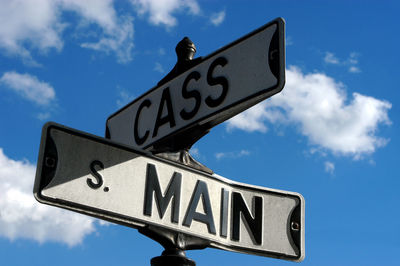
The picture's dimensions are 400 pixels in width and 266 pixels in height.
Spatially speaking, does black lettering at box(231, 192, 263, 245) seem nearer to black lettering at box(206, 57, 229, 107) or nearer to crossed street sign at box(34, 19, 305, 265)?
crossed street sign at box(34, 19, 305, 265)

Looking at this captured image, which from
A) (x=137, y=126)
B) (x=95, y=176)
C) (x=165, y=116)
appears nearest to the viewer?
(x=95, y=176)

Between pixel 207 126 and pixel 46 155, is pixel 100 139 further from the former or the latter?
pixel 207 126

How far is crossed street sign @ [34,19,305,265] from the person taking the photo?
1.93 metres

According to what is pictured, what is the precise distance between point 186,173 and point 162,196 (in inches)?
6.6

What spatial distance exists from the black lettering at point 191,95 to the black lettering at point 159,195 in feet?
0.79

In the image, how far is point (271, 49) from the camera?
6.68 feet

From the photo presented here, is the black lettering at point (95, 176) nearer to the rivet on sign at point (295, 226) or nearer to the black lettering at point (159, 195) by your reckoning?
the black lettering at point (159, 195)

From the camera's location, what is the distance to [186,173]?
2.22m

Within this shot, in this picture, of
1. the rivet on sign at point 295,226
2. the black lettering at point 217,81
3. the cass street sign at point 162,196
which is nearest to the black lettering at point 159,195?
the cass street sign at point 162,196

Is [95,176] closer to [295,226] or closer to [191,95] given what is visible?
[191,95]

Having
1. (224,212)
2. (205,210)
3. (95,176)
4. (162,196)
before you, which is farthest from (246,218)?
(95,176)

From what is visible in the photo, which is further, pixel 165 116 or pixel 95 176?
pixel 165 116

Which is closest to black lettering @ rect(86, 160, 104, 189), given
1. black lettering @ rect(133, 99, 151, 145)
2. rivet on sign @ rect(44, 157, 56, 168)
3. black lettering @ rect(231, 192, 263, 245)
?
rivet on sign @ rect(44, 157, 56, 168)

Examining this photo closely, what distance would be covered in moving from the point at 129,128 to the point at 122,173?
539 millimetres
